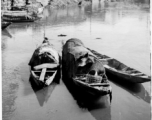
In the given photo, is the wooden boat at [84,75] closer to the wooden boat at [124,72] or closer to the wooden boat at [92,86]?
the wooden boat at [92,86]

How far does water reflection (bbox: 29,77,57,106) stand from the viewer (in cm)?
1121

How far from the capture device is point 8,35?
90.7 ft

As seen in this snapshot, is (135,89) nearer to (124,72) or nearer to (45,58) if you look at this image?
(124,72)

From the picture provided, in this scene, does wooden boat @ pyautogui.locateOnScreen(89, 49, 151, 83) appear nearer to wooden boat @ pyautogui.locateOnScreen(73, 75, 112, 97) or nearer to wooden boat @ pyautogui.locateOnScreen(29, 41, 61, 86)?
wooden boat @ pyautogui.locateOnScreen(73, 75, 112, 97)

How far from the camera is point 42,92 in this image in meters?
12.0

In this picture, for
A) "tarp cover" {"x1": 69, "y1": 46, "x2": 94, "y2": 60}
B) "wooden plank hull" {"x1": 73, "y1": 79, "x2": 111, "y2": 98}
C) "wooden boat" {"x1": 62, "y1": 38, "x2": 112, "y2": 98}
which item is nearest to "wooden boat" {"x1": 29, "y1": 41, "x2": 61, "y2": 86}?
"wooden boat" {"x1": 62, "y1": 38, "x2": 112, "y2": 98}

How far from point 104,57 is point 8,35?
1733 cm

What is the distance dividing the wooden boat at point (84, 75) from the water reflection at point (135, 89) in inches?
80.2

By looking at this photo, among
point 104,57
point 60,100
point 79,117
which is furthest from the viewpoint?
point 104,57

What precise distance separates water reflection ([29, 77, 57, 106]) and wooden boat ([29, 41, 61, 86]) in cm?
46

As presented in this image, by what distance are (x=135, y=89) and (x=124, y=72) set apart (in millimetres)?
1443

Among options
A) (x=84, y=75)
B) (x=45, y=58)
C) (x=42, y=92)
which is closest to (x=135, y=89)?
(x=84, y=75)

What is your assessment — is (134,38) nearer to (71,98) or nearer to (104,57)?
(104,57)

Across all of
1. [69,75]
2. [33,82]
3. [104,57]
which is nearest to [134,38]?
[104,57]
